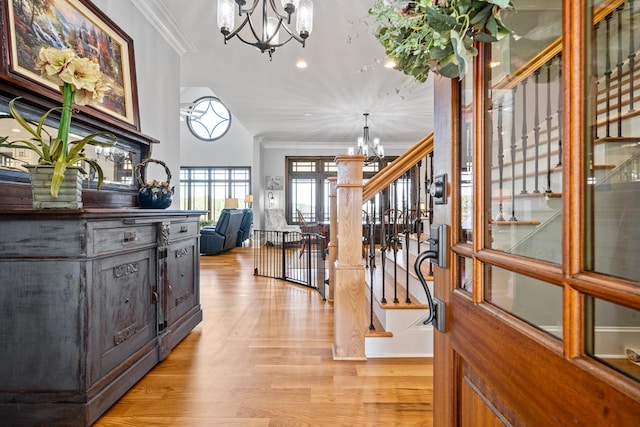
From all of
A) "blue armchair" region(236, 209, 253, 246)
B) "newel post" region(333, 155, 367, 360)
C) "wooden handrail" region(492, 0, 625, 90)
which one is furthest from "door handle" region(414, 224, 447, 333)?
"blue armchair" region(236, 209, 253, 246)

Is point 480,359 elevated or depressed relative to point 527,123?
depressed

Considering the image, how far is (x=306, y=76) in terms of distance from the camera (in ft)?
15.8

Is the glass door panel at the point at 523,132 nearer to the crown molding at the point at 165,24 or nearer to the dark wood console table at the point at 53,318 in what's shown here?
the dark wood console table at the point at 53,318

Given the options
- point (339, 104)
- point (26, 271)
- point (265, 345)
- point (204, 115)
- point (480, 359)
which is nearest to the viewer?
Result: point (480, 359)

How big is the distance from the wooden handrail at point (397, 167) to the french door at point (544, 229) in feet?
4.33

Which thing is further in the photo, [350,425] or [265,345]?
[265,345]

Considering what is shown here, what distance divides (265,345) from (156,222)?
127 centimetres

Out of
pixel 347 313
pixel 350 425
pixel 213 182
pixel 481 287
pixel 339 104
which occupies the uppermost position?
pixel 339 104

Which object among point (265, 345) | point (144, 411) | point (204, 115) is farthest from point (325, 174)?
point (144, 411)

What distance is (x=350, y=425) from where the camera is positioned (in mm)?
1641

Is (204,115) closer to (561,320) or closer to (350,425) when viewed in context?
(350,425)

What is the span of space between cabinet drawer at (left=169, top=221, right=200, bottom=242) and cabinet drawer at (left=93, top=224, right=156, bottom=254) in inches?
10.8

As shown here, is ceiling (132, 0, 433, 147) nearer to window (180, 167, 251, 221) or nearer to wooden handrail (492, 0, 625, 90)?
wooden handrail (492, 0, 625, 90)

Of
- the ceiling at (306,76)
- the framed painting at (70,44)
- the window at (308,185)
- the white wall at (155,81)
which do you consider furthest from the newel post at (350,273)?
the window at (308,185)
